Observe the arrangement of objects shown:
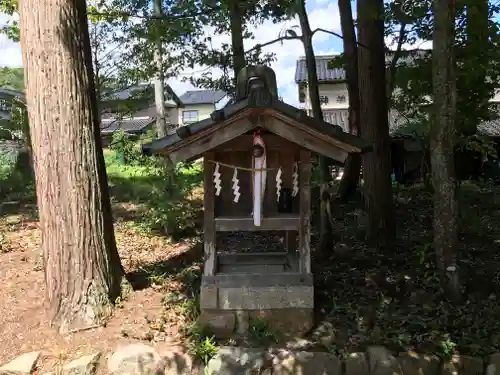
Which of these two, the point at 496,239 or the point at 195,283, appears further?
the point at 496,239

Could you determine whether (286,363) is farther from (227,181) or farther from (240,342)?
(227,181)

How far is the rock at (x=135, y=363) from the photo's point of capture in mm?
4246

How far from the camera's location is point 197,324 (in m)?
4.77

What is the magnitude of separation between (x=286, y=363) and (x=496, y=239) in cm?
492

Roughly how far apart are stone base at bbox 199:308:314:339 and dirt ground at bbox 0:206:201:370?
0.40 metres

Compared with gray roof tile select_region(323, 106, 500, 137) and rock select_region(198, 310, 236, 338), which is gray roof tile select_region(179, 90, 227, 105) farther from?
rock select_region(198, 310, 236, 338)

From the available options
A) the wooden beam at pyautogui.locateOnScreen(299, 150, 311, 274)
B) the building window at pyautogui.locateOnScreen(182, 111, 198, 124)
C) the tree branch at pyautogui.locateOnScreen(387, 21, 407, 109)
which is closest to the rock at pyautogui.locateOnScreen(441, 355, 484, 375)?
the wooden beam at pyautogui.locateOnScreen(299, 150, 311, 274)

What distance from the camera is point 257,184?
464 centimetres

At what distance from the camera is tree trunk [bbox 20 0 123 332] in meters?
4.69

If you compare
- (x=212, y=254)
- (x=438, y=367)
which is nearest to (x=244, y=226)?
(x=212, y=254)

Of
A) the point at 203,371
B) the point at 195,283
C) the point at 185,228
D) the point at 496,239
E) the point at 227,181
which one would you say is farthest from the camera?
the point at 185,228

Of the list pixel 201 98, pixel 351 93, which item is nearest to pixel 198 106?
pixel 201 98

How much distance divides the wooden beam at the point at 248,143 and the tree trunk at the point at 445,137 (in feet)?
4.96

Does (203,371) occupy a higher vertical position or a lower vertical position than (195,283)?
lower
